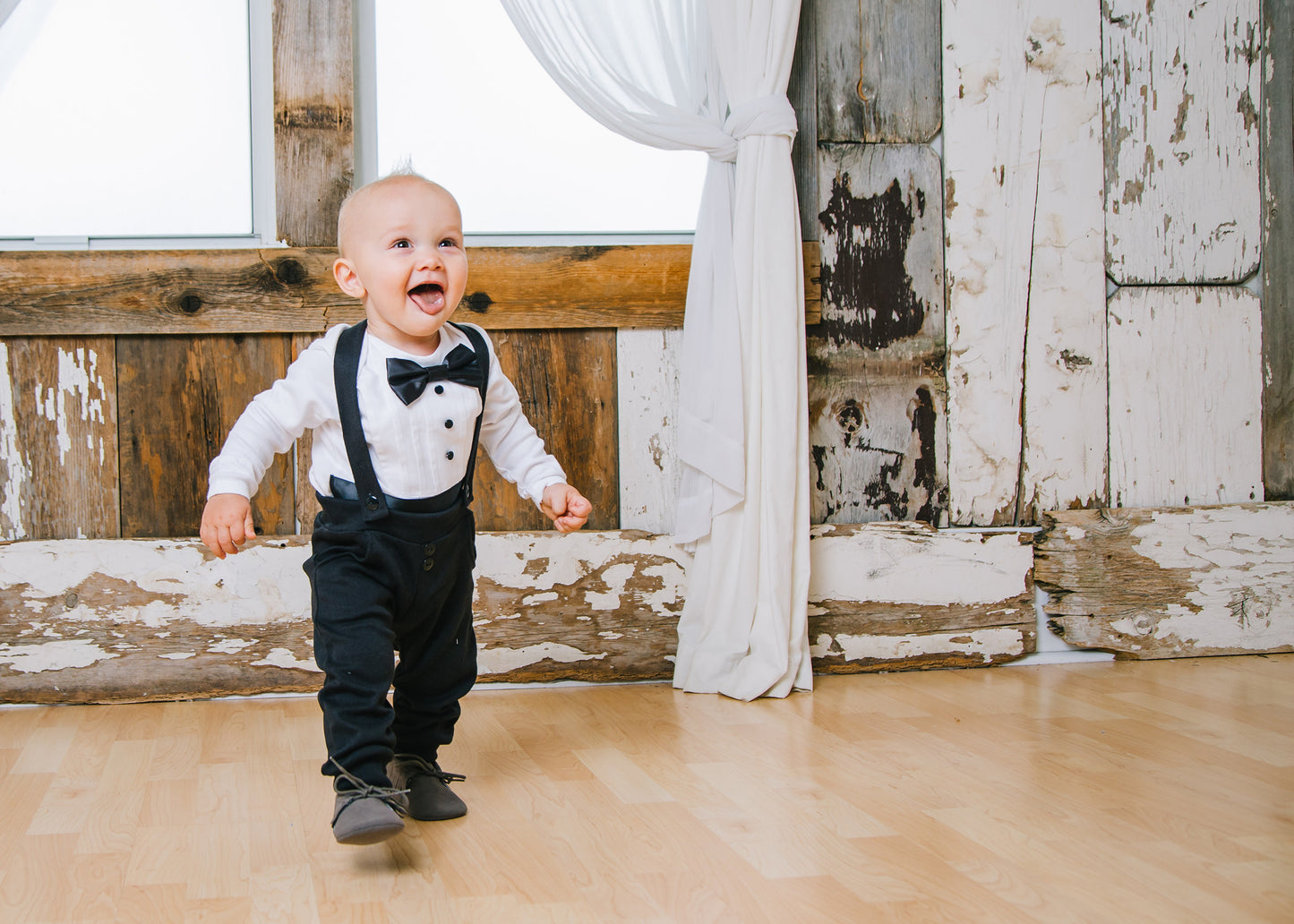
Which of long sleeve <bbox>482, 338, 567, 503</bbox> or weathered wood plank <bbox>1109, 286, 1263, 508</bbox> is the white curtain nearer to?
long sleeve <bbox>482, 338, 567, 503</bbox>

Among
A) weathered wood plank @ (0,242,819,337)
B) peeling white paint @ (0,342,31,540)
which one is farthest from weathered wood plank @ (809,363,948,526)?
peeling white paint @ (0,342,31,540)

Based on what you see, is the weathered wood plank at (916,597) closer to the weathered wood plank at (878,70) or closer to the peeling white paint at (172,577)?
the weathered wood plank at (878,70)

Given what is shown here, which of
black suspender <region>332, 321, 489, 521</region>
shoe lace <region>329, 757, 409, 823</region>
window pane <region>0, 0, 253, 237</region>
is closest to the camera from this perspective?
shoe lace <region>329, 757, 409, 823</region>

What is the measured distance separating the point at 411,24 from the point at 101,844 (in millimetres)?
1665

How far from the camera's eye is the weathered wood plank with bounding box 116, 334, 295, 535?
→ 204 cm

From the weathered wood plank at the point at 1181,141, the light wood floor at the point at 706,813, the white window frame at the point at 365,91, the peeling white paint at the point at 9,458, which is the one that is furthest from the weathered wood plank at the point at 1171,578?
the peeling white paint at the point at 9,458

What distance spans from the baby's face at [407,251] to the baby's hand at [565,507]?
0.94 feet

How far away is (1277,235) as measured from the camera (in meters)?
2.30

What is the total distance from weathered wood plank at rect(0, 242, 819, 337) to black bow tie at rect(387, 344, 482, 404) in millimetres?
715

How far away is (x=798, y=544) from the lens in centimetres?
203

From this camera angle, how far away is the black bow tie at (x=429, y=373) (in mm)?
1337

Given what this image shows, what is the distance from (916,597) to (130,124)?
6.24 feet

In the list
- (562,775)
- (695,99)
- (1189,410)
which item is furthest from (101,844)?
(1189,410)

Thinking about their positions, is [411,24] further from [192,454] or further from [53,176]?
[192,454]
